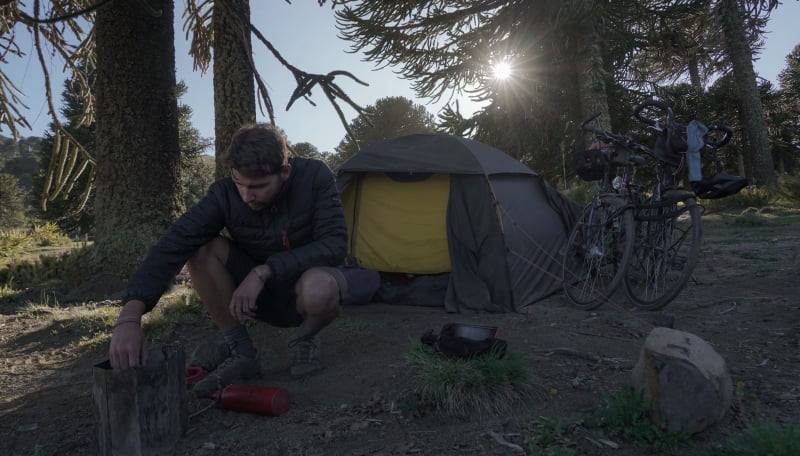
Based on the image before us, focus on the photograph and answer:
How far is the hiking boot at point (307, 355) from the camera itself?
2684 mm

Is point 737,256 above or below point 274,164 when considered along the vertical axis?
below

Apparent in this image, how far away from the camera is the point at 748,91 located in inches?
502

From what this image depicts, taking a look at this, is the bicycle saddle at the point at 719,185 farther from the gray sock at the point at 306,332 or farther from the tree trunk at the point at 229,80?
the tree trunk at the point at 229,80

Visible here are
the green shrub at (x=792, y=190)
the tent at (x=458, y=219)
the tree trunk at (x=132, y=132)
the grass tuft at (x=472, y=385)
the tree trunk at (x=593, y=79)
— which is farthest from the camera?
the green shrub at (x=792, y=190)

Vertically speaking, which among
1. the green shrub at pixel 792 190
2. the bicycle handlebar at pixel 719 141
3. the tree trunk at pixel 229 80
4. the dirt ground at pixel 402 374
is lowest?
the dirt ground at pixel 402 374

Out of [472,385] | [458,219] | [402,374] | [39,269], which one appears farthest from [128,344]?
[39,269]

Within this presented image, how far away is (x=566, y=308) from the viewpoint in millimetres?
4230

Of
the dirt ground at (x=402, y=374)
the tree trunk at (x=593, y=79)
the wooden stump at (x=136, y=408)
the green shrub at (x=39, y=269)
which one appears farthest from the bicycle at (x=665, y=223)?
the tree trunk at (x=593, y=79)

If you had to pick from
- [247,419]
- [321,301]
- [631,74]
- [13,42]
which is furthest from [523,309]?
[631,74]

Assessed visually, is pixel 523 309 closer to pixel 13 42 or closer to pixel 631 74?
pixel 13 42

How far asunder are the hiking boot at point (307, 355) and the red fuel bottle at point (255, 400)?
0.36 meters

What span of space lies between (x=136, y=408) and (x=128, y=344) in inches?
9.2

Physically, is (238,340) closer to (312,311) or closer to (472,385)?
(312,311)

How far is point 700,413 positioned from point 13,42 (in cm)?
694
